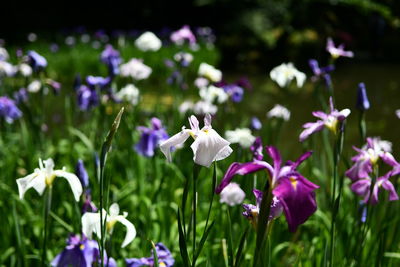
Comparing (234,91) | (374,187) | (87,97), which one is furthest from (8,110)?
(374,187)

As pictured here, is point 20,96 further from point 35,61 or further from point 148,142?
point 148,142

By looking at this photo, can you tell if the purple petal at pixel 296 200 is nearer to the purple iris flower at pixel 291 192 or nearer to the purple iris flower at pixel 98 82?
the purple iris flower at pixel 291 192

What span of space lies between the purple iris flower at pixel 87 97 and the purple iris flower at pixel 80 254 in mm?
1428

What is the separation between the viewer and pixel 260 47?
10367 millimetres

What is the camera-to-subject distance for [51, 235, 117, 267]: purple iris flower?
1.62m

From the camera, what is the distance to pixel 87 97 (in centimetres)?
298

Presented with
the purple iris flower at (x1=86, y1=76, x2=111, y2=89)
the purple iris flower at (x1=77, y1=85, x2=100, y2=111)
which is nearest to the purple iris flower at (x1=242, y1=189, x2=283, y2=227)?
the purple iris flower at (x1=86, y1=76, x2=111, y2=89)

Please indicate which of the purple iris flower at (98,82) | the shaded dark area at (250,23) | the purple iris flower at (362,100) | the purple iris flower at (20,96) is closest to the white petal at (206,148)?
the purple iris flower at (362,100)

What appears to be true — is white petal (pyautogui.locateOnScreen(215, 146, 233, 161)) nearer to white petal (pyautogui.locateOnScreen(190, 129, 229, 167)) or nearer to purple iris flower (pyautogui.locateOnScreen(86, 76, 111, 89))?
white petal (pyautogui.locateOnScreen(190, 129, 229, 167))

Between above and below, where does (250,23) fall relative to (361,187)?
below

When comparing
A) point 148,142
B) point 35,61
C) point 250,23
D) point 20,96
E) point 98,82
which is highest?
point 35,61

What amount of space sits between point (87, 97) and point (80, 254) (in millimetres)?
1499

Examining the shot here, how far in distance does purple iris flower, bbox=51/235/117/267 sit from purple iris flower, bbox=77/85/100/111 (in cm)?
143

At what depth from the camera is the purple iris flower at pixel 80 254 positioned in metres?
1.62
